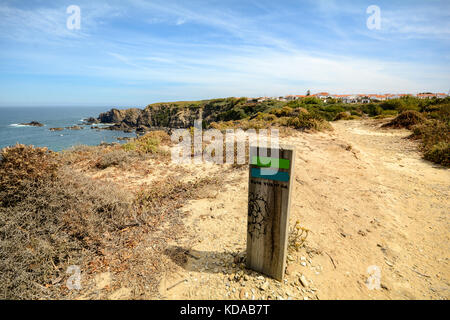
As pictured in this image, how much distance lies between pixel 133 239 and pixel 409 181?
7109mm

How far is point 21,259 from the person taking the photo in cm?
256

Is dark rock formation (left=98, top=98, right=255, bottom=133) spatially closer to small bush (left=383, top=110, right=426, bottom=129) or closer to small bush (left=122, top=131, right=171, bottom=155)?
small bush (left=383, top=110, right=426, bottom=129)

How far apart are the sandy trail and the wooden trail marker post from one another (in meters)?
0.23

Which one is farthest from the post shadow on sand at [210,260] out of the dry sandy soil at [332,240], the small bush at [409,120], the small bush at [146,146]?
the small bush at [409,120]

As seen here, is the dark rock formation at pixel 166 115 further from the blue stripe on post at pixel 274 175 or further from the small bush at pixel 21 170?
the blue stripe on post at pixel 274 175

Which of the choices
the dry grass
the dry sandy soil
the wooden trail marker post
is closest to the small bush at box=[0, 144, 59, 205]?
the dry grass

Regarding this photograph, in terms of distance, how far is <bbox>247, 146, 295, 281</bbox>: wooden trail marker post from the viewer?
7.18 ft

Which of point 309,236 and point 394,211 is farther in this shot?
point 394,211

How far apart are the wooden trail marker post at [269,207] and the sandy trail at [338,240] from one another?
9.1 inches

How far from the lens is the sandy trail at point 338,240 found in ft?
8.13
